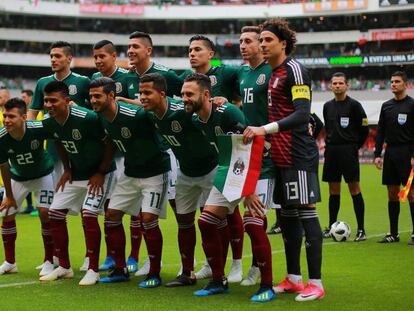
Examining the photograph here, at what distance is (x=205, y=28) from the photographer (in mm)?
62500

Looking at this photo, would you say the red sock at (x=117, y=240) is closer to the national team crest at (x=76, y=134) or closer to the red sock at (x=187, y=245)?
the red sock at (x=187, y=245)

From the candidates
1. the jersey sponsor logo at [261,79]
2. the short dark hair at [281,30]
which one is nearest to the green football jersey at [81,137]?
the jersey sponsor logo at [261,79]

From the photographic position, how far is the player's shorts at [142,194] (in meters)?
7.30

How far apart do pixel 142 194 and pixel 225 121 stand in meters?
1.45

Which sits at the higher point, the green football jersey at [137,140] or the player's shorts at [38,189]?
the green football jersey at [137,140]

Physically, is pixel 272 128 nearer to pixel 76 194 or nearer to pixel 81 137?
pixel 81 137

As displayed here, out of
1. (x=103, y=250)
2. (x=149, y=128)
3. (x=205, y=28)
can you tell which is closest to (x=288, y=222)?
(x=149, y=128)

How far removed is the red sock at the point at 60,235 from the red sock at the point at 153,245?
0.97 metres

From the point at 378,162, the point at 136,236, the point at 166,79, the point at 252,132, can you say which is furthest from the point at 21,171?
the point at 378,162

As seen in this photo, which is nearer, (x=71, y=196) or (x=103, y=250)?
(x=71, y=196)

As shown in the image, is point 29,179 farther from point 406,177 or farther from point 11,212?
point 406,177

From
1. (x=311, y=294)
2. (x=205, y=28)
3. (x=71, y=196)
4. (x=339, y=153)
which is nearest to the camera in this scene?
(x=311, y=294)

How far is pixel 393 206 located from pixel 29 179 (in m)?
5.15

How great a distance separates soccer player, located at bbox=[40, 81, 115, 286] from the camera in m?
7.47
